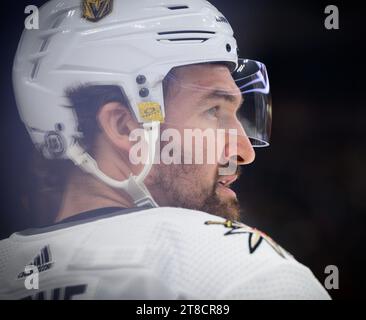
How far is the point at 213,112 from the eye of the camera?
2.06 meters

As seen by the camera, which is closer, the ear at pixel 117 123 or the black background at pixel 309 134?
the ear at pixel 117 123

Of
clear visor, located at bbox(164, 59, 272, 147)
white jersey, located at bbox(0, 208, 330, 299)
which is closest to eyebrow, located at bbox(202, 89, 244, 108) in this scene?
clear visor, located at bbox(164, 59, 272, 147)

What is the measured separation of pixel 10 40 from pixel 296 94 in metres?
1.10

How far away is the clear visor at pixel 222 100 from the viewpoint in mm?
2027

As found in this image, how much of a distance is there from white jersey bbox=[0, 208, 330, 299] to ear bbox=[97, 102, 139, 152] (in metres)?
0.33

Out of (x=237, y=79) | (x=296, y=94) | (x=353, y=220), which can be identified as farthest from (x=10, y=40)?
(x=353, y=220)

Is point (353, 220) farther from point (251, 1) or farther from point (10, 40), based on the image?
point (10, 40)

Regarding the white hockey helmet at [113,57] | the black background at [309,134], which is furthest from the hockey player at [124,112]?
the black background at [309,134]

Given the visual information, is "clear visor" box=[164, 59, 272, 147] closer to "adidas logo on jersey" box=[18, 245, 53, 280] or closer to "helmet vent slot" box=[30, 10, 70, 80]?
"helmet vent slot" box=[30, 10, 70, 80]

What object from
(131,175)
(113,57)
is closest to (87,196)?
(131,175)

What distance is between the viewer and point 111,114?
2.00 m

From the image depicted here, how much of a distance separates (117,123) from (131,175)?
0.61ft

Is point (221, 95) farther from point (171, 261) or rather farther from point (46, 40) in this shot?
point (171, 261)

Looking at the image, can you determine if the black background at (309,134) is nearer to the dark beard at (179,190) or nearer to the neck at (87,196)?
the dark beard at (179,190)
